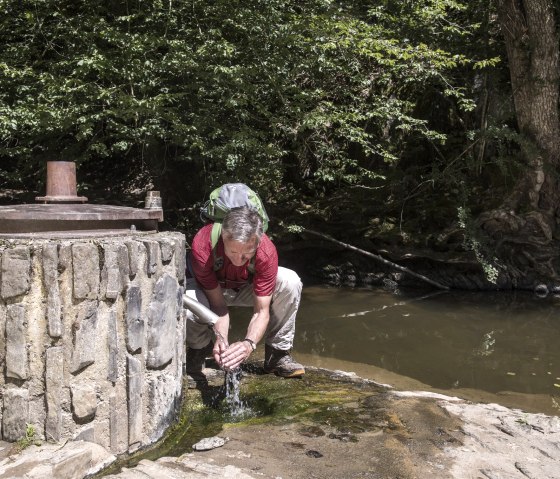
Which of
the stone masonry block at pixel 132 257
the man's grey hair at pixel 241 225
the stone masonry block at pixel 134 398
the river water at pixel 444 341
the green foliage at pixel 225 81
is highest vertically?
the green foliage at pixel 225 81

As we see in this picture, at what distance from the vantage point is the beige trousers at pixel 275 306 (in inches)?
135

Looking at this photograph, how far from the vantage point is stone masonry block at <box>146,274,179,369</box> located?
264 cm

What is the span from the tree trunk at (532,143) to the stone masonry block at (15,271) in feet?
22.4

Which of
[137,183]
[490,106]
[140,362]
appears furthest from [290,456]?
[137,183]

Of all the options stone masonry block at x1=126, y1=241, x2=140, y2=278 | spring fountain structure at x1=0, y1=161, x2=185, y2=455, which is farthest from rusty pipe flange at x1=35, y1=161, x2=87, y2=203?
stone masonry block at x1=126, y1=241, x2=140, y2=278

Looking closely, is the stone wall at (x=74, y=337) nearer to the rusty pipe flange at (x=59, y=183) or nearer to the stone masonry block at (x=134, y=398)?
the stone masonry block at (x=134, y=398)

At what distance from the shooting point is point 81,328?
238 centimetres

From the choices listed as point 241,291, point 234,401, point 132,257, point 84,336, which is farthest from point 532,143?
point 84,336

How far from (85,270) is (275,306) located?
4.64ft

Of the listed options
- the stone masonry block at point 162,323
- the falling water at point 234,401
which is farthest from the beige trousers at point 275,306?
the stone masonry block at point 162,323

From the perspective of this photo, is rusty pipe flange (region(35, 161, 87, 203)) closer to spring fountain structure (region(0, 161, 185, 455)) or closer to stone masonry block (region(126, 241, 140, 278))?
spring fountain structure (region(0, 161, 185, 455))

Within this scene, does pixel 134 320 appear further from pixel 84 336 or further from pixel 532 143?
pixel 532 143

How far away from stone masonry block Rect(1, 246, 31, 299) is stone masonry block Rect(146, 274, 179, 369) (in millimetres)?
535

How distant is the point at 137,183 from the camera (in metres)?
10.4
